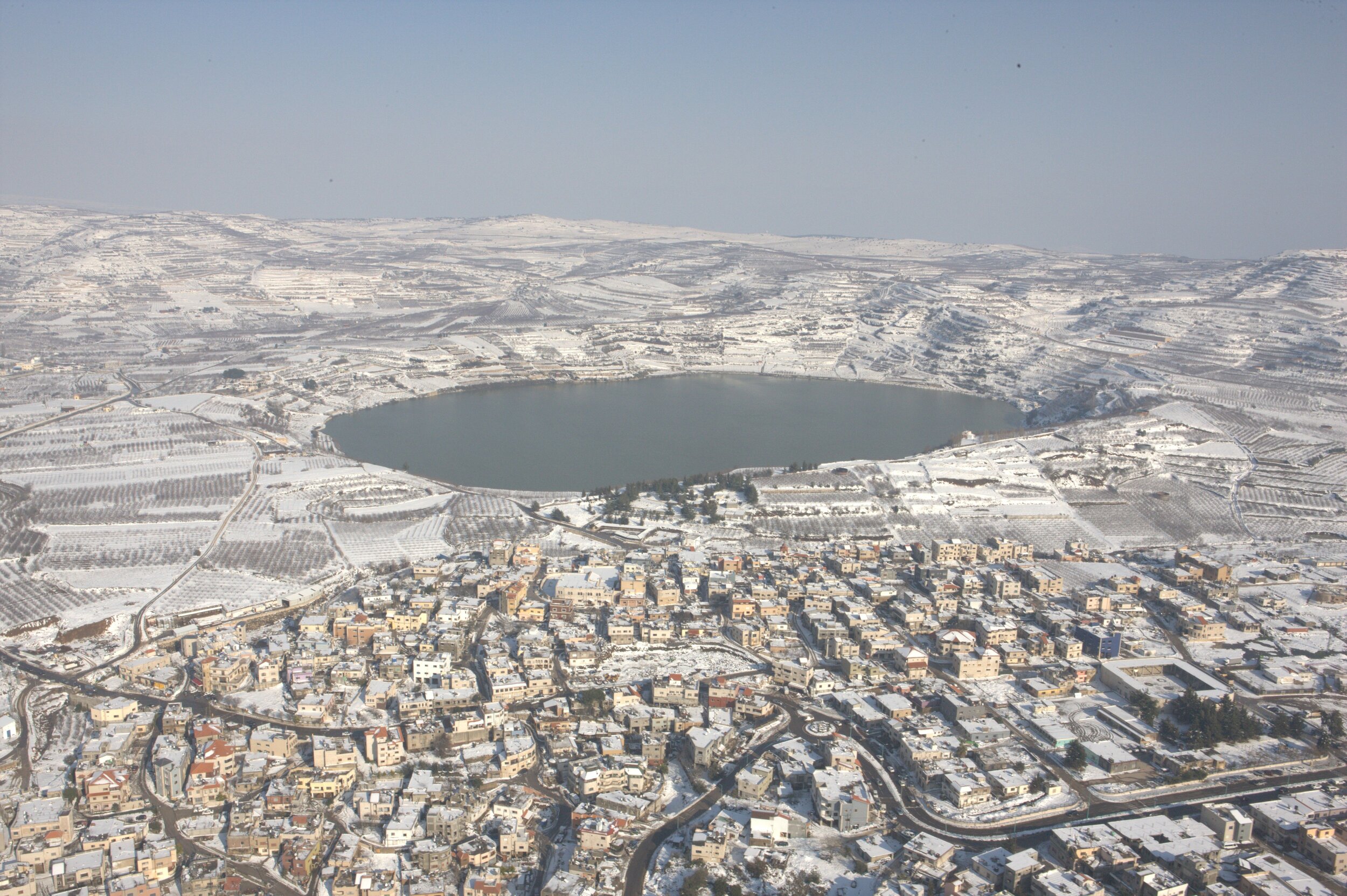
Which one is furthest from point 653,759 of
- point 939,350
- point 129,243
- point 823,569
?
point 129,243

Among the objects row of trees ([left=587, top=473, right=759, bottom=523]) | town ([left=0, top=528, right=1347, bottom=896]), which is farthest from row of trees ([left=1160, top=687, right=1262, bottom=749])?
row of trees ([left=587, top=473, right=759, bottom=523])

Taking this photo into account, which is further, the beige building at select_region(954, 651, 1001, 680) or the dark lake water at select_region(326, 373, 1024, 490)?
the dark lake water at select_region(326, 373, 1024, 490)

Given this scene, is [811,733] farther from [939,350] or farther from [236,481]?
[939,350]

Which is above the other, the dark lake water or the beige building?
the beige building

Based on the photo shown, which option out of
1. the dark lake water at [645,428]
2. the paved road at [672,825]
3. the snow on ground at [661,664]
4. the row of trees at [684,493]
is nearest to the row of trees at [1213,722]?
the paved road at [672,825]

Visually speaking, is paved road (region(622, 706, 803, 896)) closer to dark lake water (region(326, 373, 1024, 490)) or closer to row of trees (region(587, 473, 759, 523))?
row of trees (region(587, 473, 759, 523))

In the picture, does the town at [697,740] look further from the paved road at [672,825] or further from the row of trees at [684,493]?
the row of trees at [684,493]
